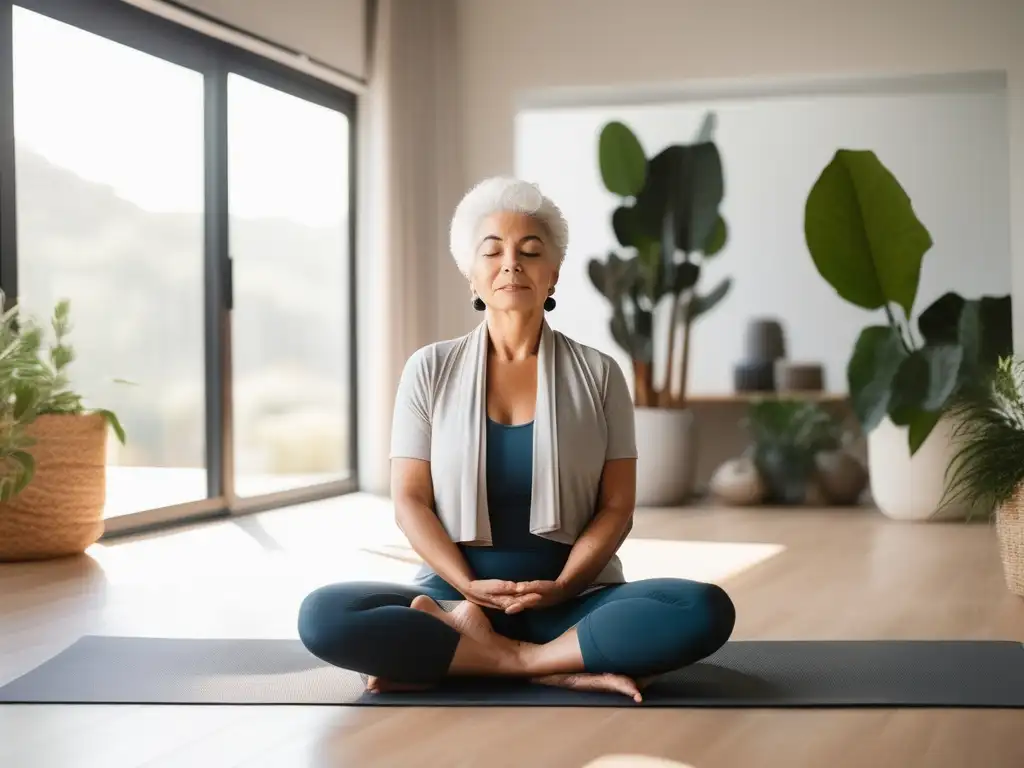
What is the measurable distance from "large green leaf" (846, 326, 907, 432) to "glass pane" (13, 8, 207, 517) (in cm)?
256

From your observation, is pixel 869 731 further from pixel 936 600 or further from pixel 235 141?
pixel 235 141

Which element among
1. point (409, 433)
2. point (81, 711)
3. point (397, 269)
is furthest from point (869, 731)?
point (397, 269)

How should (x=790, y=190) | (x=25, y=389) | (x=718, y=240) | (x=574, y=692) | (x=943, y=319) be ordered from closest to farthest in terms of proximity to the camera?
(x=574, y=692)
(x=25, y=389)
(x=943, y=319)
(x=718, y=240)
(x=790, y=190)

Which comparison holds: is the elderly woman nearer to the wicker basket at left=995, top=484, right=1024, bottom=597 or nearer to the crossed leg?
the crossed leg

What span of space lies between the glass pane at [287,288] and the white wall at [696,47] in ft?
1.98

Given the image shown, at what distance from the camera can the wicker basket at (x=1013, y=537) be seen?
10.5 feet

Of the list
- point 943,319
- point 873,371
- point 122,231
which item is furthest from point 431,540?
point 943,319

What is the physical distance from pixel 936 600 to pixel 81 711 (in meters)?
2.10

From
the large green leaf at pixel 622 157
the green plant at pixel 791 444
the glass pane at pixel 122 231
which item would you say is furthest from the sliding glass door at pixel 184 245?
the green plant at pixel 791 444

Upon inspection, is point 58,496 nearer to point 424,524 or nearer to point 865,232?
point 424,524

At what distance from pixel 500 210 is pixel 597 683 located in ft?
2.87

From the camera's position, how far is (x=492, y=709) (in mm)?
2162

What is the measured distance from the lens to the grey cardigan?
2.33m

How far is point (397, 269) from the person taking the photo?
6059mm
